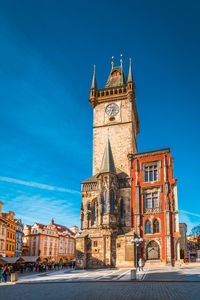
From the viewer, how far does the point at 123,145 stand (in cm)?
4984

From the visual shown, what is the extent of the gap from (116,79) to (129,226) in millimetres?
30859

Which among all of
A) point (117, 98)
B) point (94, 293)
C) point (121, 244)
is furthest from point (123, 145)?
point (94, 293)

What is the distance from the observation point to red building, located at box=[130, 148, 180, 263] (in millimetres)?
39719

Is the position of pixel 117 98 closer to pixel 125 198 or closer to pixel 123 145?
pixel 123 145

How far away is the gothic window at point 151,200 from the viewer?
42.9 metres

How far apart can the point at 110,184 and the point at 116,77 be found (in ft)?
86.4

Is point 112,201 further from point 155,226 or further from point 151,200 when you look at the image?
point 155,226

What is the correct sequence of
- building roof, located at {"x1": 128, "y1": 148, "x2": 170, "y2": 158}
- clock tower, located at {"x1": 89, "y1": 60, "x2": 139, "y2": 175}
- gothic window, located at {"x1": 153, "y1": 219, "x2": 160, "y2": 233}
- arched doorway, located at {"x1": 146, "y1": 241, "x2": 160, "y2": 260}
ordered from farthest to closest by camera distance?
clock tower, located at {"x1": 89, "y1": 60, "x2": 139, "y2": 175} < building roof, located at {"x1": 128, "y1": 148, "x2": 170, "y2": 158} < gothic window, located at {"x1": 153, "y1": 219, "x2": 160, "y2": 233} < arched doorway, located at {"x1": 146, "y1": 241, "x2": 160, "y2": 260}

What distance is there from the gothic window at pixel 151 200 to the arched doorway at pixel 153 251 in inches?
213

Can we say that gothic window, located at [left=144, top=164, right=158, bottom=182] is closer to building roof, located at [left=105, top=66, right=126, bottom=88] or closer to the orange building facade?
building roof, located at [left=105, top=66, right=126, bottom=88]

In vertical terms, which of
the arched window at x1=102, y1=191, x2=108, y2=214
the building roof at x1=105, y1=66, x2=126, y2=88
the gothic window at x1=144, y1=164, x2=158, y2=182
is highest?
the building roof at x1=105, y1=66, x2=126, y2=88

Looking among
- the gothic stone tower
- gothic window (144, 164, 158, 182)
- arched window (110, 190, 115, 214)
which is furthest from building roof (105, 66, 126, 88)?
arched window (110, 190, 115, 214)

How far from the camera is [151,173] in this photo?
147 feet

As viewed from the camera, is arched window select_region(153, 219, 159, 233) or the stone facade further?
arched window select_region(153, 219, 159, 233)
